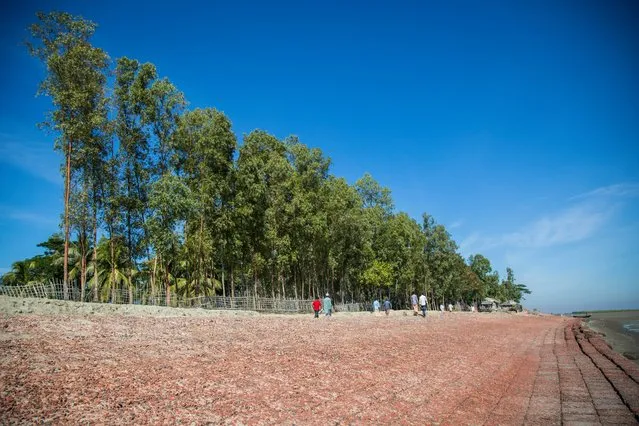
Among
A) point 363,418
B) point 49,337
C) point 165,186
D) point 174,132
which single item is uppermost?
point 174,132

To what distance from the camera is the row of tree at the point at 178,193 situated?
27906 millimetres

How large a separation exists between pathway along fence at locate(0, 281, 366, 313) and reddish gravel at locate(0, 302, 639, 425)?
880cm

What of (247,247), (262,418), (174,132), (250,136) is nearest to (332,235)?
(247,247)

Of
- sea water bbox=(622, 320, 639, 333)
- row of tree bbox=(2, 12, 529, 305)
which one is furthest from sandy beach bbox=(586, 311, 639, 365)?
row of tree bbox=(2, 12, 529, 305)

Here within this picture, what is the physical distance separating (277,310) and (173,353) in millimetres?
25473

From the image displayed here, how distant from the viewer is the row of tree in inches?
1099

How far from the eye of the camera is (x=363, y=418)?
30.4ft

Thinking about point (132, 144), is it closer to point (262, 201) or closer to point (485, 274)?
point (262, 201)

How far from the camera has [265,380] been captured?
433 inches

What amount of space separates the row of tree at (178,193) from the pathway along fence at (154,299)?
2.75 feet

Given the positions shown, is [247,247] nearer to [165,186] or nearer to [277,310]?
[277,310]

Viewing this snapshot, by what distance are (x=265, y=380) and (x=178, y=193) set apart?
2294 centimetres

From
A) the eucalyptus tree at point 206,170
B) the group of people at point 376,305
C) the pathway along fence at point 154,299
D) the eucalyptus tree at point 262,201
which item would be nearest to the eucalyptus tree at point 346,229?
the eucalyptus tree at point 262,201

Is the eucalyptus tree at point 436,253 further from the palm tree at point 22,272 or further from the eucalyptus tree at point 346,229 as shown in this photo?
the palm tree at point 22,272
